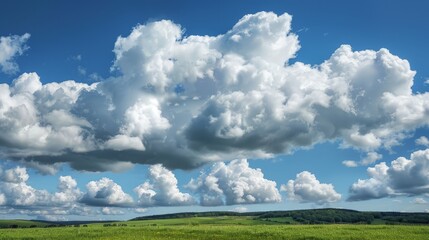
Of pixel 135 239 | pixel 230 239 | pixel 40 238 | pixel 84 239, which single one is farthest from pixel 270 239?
pixel 40 238

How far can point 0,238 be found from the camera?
257 ft

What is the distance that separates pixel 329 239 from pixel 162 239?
2785 cm

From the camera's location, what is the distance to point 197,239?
7181 cm

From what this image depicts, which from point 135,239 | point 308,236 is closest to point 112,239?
point 135,239

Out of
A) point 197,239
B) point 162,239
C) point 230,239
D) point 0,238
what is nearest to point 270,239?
point 230,239

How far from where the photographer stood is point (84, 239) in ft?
241

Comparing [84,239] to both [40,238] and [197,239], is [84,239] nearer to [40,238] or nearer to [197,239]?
[40,238]

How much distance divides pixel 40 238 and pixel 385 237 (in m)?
63.0

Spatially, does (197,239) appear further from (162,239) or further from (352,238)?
(352,238)

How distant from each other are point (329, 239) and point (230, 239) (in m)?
16.4

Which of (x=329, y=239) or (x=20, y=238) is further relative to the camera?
(x=20, y=238)

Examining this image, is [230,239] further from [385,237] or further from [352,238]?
[385,237]

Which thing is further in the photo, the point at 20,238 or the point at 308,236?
the point at 20,238

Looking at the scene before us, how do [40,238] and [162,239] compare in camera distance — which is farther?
[40,238]
